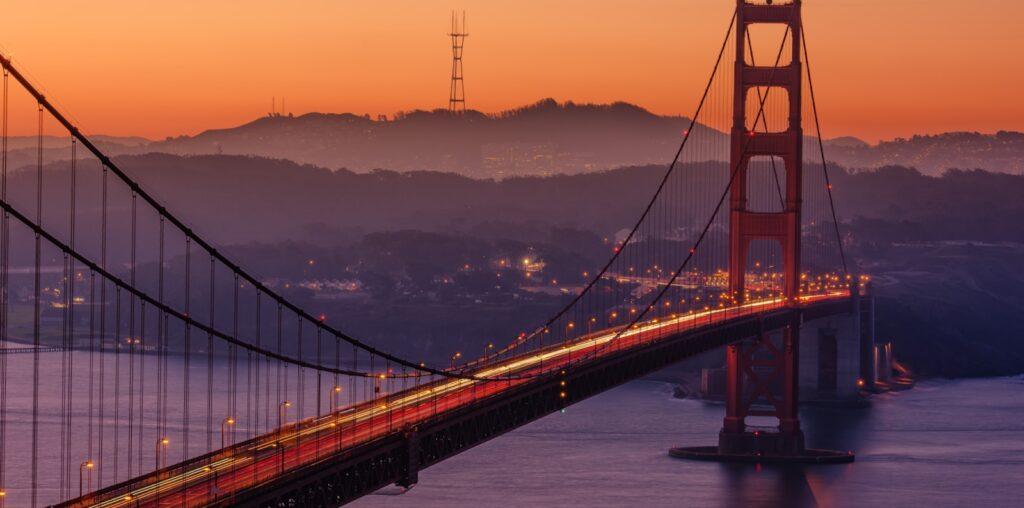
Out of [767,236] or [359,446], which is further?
[767,236]

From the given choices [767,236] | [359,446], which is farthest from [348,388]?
[359,446]

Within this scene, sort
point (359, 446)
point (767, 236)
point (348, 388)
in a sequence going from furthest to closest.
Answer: point (348, 388), point (767, 236), point (359, 446)

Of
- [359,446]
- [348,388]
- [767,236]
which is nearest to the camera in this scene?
[359,446]

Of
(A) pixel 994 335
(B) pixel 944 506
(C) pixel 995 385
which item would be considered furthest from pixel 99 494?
(A) pixel 994 335

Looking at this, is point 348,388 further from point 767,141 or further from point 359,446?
point 359,446

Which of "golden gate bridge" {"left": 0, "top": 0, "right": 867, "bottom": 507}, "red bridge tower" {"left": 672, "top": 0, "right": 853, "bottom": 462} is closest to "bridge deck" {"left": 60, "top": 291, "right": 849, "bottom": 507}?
"golden gate bridge" {"left": 0, "top": 0, "right": 867, "bottom": 507}

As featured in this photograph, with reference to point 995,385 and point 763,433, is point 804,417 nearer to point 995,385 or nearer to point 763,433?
point 763,433

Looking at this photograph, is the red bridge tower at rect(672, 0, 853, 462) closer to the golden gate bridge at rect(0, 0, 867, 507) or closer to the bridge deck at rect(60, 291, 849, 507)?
the golden gate bridge at rect(0, 0, 867, 507)

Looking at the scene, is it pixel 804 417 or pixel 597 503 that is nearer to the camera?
pixel 597 503
